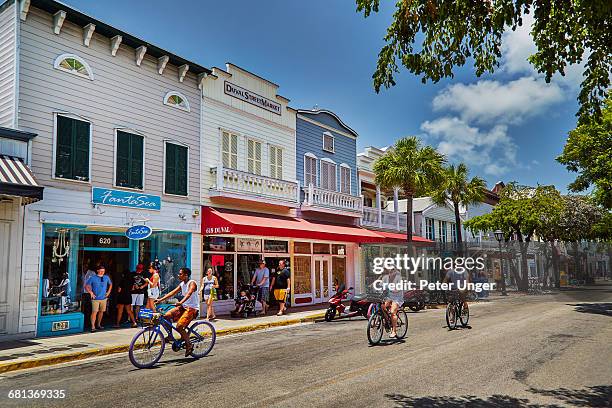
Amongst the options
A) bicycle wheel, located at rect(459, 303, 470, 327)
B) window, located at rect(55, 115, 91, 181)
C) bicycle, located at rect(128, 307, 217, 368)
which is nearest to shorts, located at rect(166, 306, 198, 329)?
bicycle, located at rect(128, 307, 217, 368)

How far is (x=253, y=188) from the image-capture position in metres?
19.7

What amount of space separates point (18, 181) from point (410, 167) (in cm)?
1862

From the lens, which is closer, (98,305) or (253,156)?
(98,305)

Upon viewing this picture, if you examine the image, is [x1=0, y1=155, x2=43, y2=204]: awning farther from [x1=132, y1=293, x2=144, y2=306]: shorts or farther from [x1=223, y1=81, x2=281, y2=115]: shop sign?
[x1=223, y1=81, x2=281, y2=115]: shop sign

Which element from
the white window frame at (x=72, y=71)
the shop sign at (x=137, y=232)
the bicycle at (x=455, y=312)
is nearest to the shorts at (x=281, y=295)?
the shop sign at (x=137, y=232)

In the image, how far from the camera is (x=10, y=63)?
523 inches

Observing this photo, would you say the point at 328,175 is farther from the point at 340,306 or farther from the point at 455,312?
the point at 455,312

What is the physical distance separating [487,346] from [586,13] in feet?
24.1

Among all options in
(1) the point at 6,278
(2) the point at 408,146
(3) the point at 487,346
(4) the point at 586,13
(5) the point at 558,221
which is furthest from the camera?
(5) the point at 558,221

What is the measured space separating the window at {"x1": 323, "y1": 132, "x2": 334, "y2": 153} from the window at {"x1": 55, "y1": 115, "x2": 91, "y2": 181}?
1304 centimetres

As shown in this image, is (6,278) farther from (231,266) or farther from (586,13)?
(586,13)

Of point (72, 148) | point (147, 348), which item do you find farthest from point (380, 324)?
point (72, 148)

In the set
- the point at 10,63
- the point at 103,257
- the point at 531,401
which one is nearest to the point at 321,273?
the point at 103,257

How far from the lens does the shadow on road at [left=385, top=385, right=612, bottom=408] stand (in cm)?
627
